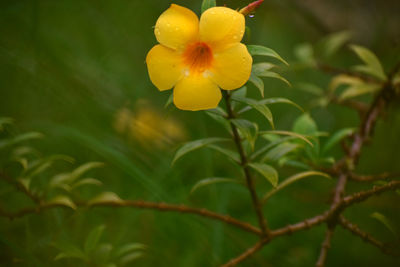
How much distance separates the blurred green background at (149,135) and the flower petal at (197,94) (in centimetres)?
36

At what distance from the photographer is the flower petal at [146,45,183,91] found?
457 millimetres

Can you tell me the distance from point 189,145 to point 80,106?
32.1 inches

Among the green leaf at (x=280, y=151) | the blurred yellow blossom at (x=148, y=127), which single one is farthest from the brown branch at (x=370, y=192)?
the blurred yellow blossom at (x=148, y=127)

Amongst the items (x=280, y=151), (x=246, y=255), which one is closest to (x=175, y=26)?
(x=280, y=151)

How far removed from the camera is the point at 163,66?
1.52 ft

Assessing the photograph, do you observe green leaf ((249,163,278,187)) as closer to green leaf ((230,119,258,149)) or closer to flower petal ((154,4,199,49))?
green leaf ((230,119,258,149))

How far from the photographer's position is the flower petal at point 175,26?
45 centimetres

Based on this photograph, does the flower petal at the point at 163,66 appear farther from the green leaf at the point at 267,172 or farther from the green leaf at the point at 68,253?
the green leaf at the point at 68,253

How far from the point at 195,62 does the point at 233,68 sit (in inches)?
2.8

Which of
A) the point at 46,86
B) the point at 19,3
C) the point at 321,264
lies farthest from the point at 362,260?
the point at 19,3

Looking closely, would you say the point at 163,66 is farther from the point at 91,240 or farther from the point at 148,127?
the point at 148,127

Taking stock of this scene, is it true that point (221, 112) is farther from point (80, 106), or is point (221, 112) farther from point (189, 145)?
point (80, 106)

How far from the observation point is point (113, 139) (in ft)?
3.79

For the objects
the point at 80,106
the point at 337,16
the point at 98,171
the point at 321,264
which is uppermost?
the point at 337,16
